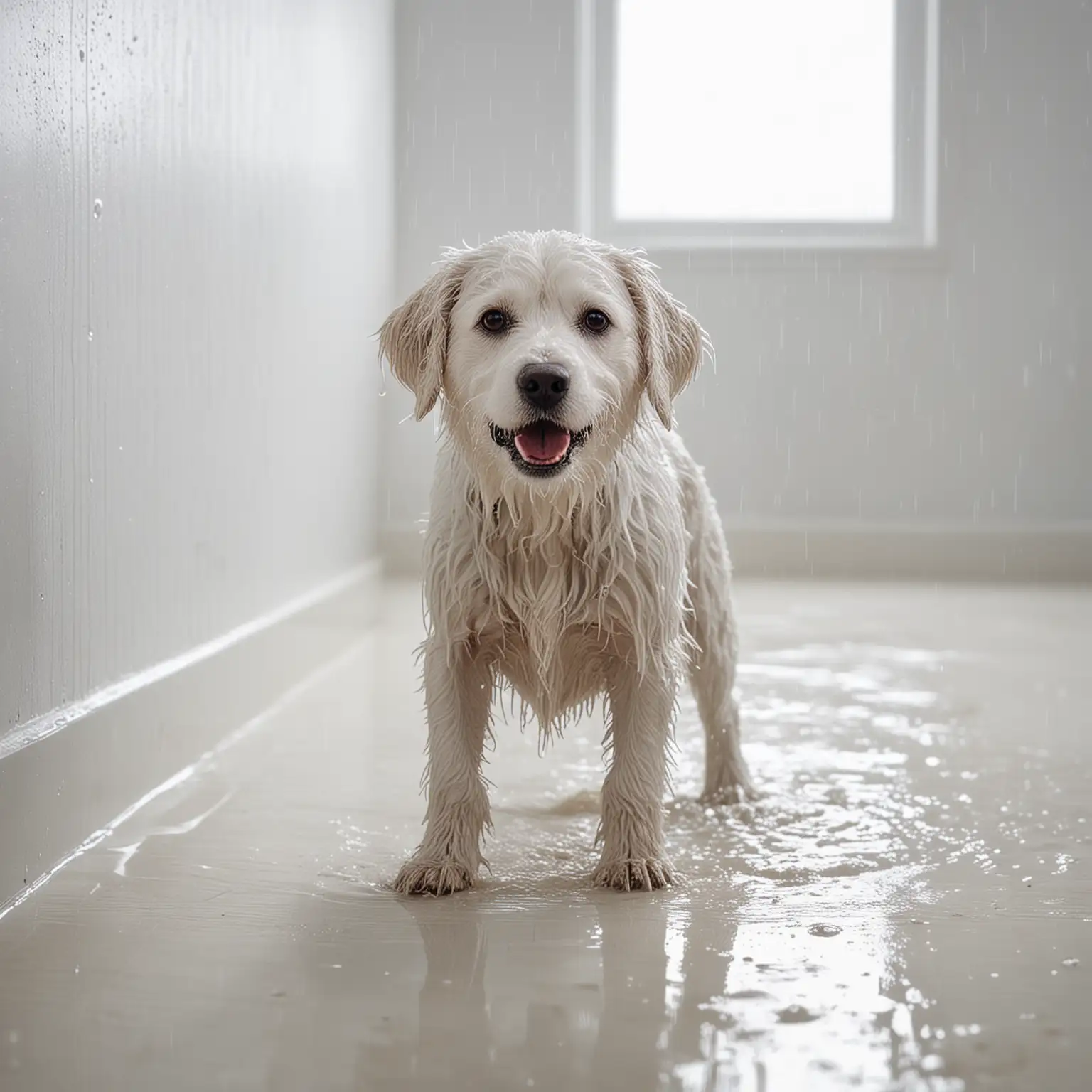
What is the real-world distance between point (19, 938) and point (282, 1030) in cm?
53

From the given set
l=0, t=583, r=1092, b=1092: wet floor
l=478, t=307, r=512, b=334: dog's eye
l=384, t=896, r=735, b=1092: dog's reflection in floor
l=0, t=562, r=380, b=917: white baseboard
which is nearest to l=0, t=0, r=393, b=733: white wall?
l=0, t=562, r=380, b=917: white baseboard

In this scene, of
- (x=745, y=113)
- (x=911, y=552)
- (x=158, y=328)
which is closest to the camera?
(x=158, y=328)

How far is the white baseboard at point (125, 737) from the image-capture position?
201 cm

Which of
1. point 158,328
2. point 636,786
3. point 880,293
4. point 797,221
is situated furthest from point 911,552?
point 636,786

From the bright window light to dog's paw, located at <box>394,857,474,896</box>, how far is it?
533 centimetres

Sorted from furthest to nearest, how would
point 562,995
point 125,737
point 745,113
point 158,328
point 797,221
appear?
point 745,113 < point 797,221 < point 158,328 < point 125,737 < point 562,995

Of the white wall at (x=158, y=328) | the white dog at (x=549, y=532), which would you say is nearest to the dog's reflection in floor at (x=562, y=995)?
the white dog at (x=549, y=532)

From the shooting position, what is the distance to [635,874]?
2016mm

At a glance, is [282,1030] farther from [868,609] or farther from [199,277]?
[868,609]

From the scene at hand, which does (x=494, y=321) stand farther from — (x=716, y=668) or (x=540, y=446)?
(x=716, y=668)

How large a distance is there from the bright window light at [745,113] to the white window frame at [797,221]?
0.10 metres

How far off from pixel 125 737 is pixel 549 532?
3.30 ft

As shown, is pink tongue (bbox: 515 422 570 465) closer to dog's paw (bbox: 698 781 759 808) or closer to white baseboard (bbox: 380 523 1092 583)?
dog's paw (bbox: 698 781 759 808)

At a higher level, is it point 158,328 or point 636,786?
point 158,328
